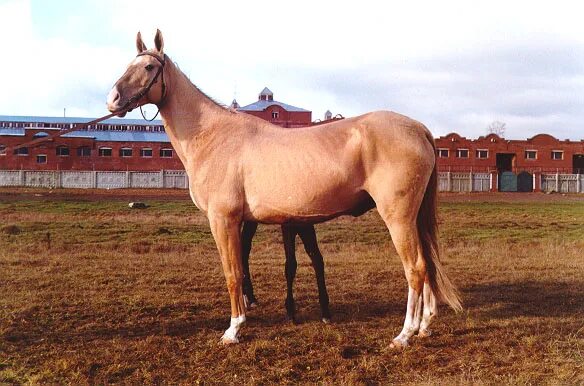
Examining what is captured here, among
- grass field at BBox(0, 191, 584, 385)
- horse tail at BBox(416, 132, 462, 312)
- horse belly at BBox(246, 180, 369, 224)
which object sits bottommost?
grass field at BBox(0, 191, 584, 385)

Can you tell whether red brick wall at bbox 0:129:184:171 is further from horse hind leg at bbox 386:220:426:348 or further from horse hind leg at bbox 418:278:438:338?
horse hind leg at bbox 386:220:426:348

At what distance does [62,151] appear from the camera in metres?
53.0

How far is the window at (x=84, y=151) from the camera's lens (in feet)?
174

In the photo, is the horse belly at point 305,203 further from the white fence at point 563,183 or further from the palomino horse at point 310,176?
the white fence at point 563,183

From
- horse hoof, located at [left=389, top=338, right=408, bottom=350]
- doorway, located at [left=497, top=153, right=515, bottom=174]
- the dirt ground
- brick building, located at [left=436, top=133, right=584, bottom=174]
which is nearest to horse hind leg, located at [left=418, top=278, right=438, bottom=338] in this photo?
horse hoof, located at [left=389, top=338, right=408, bottom=350]

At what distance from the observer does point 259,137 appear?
6.21m

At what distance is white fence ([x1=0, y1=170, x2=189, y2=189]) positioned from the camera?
42469 mm

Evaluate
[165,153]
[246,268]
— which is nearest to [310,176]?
[246,268]

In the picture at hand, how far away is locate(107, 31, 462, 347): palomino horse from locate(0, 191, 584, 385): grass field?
22.3 inches

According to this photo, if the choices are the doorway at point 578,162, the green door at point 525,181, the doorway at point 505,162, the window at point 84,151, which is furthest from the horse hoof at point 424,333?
the doorway at point 578,162

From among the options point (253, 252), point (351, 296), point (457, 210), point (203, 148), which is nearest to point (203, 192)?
point (203, 148)

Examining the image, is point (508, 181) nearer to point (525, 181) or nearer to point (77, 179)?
point (525, 181)

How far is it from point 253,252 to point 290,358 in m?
8.15

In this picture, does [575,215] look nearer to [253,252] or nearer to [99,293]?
[253,252]
